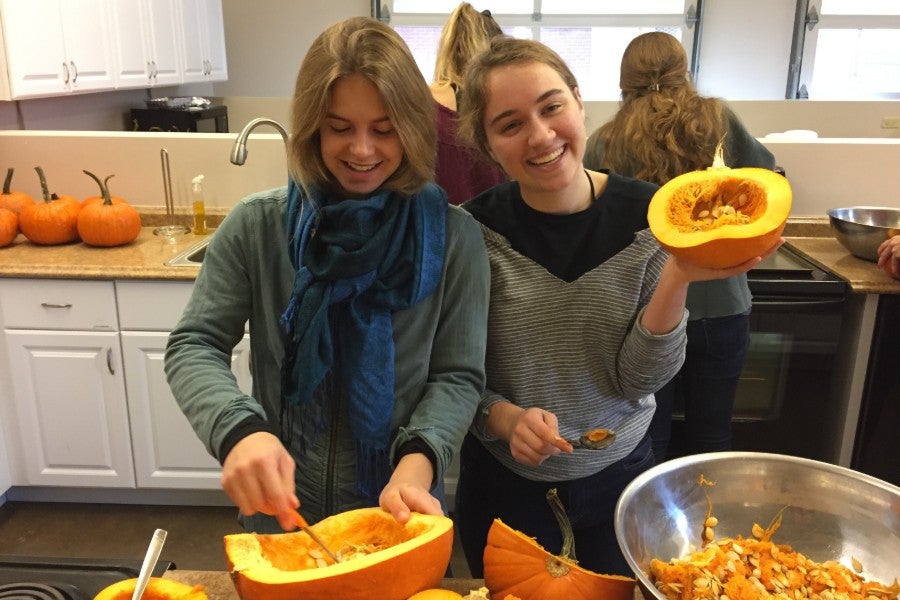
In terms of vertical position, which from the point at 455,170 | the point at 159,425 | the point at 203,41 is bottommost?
the point at 159,425

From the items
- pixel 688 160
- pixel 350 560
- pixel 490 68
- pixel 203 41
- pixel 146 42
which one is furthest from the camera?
pixel 203 41

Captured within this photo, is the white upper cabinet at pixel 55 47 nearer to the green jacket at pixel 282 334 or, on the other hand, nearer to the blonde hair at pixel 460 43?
the blonde hair at pixel 460 43

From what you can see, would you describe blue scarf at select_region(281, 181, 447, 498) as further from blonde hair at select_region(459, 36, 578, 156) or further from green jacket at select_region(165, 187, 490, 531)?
blonde hair at select_region(459, 36, 578, 156)

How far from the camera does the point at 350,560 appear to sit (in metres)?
0.68

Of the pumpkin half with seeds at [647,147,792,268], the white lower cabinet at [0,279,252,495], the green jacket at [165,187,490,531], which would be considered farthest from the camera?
the white lower cabinet at [0,279,252,495]

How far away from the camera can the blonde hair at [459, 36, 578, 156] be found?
1.12 meters

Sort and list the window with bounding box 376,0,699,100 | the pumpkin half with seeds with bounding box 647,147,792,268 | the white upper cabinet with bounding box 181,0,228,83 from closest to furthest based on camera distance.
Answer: the pumpkin half with seeds with bounding box 647,147,792,268, the white upper cabinet with bounding box 181,0,228,83, the window with bounding box 376,0,699,100

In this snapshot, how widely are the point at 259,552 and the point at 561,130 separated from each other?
73 cm

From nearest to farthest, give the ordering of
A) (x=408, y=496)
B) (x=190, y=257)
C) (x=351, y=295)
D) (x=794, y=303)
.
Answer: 1. (x=408, y=496)
2. (x=351, y=295)
3. (x=794, y=303)
4. (x=190, y=257)

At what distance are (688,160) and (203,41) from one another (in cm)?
385

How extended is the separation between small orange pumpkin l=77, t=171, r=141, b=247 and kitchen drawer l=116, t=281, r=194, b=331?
0.87ft

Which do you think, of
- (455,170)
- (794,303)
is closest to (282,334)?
(455,170)

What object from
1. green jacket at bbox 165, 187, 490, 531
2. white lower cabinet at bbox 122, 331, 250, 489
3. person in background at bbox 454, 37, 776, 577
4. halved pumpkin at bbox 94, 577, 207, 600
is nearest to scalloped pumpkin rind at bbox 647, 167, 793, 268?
person in background at bbox 454, 37, 776, 577

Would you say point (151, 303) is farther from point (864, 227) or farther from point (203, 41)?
point (203, 41)
